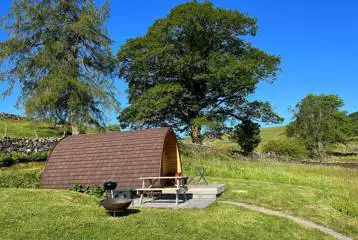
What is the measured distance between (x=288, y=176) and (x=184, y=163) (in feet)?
24.7

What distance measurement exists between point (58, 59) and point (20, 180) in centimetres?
1647

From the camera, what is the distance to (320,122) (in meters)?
65.4

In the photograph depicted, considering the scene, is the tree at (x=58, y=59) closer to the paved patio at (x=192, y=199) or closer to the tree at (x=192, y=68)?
the tree at (x=192, y=68)

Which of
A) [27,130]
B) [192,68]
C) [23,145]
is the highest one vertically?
[192,68]

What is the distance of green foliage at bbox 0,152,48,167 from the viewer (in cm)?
2300

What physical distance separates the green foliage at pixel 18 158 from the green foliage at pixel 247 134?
2166 centimetres

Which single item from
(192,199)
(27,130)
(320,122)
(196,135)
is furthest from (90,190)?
(320,122)

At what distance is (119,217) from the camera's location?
1227 cm

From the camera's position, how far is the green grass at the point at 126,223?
35.0 feet

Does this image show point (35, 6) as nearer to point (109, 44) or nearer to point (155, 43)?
point (109, 44)

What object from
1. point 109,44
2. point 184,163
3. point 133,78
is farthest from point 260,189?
point 133,78

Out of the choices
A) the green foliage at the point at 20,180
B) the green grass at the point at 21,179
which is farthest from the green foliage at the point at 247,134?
the green foliage at the point at 20,180

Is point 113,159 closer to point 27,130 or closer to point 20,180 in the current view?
point 20,180

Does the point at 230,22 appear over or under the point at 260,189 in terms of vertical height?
over
